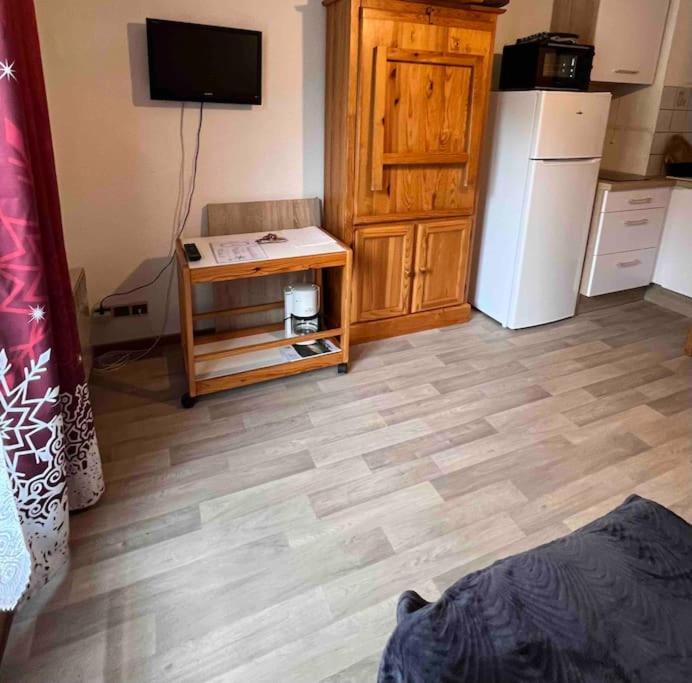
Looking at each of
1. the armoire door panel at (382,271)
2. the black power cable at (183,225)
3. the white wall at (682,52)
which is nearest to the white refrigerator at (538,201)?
the armoire door panel at (382,271)

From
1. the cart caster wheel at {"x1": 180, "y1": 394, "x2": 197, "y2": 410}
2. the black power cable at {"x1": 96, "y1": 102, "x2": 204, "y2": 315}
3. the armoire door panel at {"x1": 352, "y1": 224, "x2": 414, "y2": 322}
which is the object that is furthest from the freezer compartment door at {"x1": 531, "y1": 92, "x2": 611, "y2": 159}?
the cart caster wheel at {"x1": 180, "y1": 394, "x2": 197, "y2": 410}

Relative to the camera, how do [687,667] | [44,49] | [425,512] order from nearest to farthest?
[687,667]
[425,512]
[44,49]

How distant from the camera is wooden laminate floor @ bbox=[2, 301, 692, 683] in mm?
1454

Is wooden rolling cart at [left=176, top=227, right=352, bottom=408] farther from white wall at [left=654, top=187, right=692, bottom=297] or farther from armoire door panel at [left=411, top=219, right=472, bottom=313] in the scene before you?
white wall at [left=654, top=187, right=692, bottom=297]

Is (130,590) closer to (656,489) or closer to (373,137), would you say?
A: (656,489)

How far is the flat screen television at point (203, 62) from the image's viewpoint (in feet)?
7.91

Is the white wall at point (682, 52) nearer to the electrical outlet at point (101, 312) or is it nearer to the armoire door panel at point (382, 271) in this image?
the armoire door panel at point (382, 271)

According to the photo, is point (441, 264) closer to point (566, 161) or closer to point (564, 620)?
point (566, 161)

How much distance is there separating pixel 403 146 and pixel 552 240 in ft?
3.58

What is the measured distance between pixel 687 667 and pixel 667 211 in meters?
3.48

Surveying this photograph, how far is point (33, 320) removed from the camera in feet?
4.38

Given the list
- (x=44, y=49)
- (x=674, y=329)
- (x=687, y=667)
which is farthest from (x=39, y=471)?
(x=674, y=329)

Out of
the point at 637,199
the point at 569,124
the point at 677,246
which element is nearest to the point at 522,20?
the point at 569,124

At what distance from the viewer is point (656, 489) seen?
2035mm
